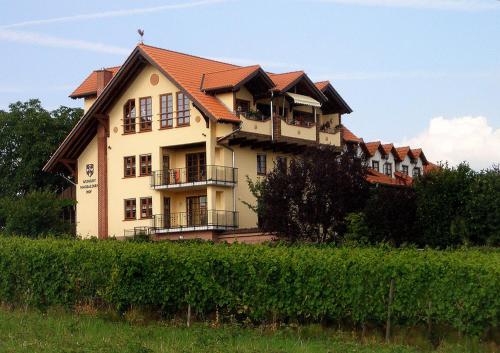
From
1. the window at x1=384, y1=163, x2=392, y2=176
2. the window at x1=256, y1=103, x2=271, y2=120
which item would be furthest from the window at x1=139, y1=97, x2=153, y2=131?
the window at x1=384, y1=163, x2=392, y2=176

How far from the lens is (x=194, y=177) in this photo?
58000mm

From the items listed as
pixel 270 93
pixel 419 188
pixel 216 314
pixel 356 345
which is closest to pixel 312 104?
pixel 270 93

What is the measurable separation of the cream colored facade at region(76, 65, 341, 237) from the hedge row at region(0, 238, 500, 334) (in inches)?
1008

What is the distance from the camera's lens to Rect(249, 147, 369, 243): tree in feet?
154

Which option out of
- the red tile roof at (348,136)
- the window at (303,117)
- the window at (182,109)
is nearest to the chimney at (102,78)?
the window at (182,109)

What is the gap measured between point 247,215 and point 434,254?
107 feet

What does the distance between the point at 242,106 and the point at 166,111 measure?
4620mm

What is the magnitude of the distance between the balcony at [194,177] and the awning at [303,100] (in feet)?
18.2

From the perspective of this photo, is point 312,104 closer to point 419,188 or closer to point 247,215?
point 247,215

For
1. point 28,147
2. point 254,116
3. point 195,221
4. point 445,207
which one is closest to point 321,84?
point 254,116

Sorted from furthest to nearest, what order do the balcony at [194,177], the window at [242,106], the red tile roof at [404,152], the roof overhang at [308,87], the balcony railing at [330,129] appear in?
the red tile roof at [404,152], the balcony railing at [330,129], the roof overhang at [308,87], the window at [242,106], the balcony at [194,177]

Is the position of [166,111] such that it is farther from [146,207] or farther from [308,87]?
[308,87]

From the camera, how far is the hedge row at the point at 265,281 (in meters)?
24.2

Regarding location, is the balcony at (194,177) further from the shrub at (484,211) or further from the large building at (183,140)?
the shrub at (484,211)
